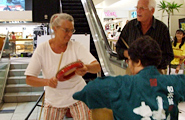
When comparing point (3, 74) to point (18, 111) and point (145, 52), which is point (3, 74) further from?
point (145, 52)

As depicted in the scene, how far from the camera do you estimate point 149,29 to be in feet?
8.38

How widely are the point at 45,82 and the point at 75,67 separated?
304 millimetres

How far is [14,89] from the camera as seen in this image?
7.22 meters

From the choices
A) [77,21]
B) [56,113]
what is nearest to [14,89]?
[77,21]

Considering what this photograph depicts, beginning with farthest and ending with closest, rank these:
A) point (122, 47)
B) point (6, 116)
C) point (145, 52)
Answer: point (6, 116)
point (122, 47)
point (145, 52)

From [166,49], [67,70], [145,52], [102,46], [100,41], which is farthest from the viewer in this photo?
[100,41]

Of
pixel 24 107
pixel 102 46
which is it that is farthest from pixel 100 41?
pixel 24 107

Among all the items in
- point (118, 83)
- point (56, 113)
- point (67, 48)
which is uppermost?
point (67, 48)

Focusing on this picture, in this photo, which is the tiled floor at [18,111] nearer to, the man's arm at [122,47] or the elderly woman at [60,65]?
the man's arm at [122,47]

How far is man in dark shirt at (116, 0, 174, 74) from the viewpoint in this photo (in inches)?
97.6

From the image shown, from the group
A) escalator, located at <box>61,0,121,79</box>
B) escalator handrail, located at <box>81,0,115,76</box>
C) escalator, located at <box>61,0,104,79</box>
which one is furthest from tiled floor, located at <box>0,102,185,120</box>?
escalator, located at <box>61,0,104,79</box>

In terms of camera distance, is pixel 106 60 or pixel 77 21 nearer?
pixel 106 60

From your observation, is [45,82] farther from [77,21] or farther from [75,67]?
[77,21]

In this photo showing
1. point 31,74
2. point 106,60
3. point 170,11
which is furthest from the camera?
point 170,11
